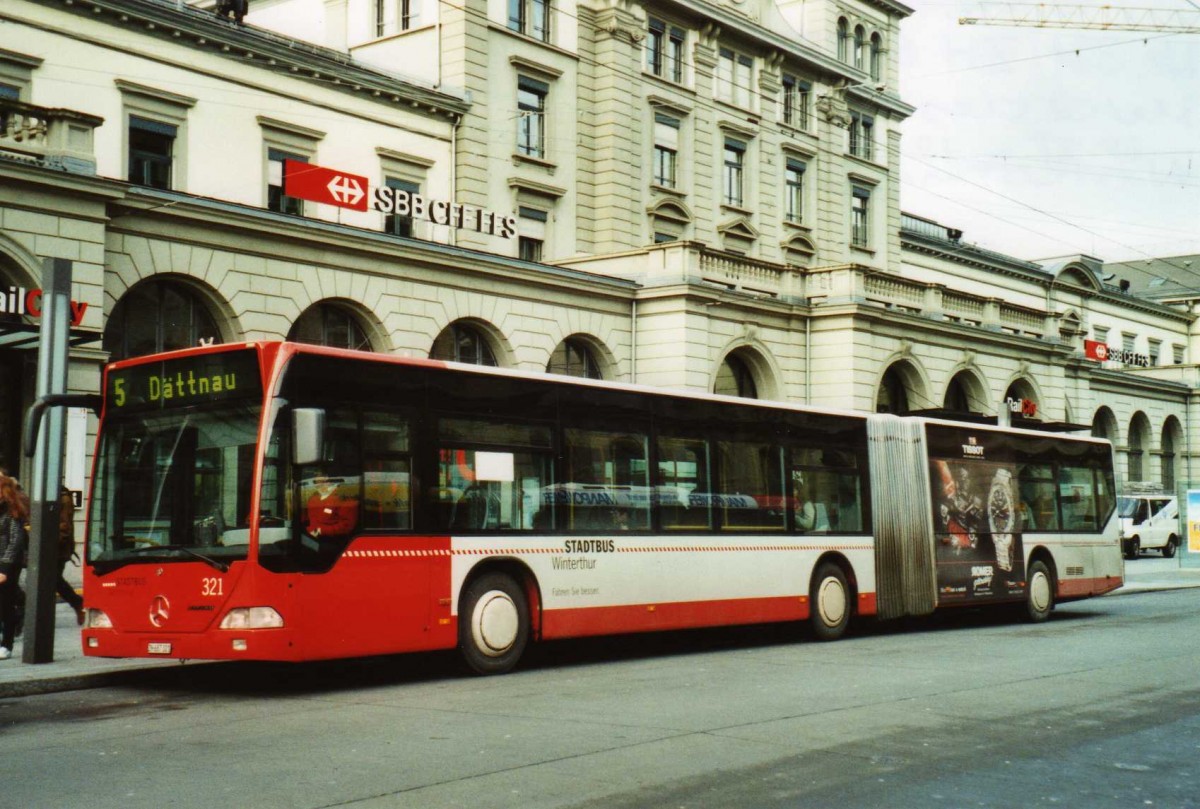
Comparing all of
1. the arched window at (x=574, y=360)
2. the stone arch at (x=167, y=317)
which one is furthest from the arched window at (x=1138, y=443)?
the stone arch at (x=167, y=317)

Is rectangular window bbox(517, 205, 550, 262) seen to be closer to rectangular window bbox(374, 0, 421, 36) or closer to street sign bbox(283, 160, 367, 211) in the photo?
rectangular window bbox(374, 0, 421, 36)

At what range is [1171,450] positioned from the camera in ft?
219

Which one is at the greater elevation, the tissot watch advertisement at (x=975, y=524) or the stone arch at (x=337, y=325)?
the stone arch at (x=337, y=325)

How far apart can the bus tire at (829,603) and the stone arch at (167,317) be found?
40.5ft

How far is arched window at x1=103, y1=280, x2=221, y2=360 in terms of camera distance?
79.7ft

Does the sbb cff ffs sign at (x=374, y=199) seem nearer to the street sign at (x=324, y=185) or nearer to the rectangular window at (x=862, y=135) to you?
the street sign at (x=324, y=185)

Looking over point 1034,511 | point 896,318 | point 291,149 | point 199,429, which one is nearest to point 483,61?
point 291,149

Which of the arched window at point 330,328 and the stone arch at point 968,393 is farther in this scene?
the stone arch at point 968,393

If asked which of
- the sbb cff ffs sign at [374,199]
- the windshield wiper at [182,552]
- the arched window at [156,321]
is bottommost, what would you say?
the windshield wiper at [182,552]

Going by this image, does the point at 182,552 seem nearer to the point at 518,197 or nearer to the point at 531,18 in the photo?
the point at 518,197

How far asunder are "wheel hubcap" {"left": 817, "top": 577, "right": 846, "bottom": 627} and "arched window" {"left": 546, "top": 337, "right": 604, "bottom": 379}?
1506cm

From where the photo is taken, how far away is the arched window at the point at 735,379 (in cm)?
3625

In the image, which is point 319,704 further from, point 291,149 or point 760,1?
point 760,1

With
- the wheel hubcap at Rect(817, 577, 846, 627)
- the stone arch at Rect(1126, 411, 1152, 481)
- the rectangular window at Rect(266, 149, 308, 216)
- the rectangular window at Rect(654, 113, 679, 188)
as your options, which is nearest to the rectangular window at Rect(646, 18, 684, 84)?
the rectangular window at Rect(654, 113, 679, 188)
